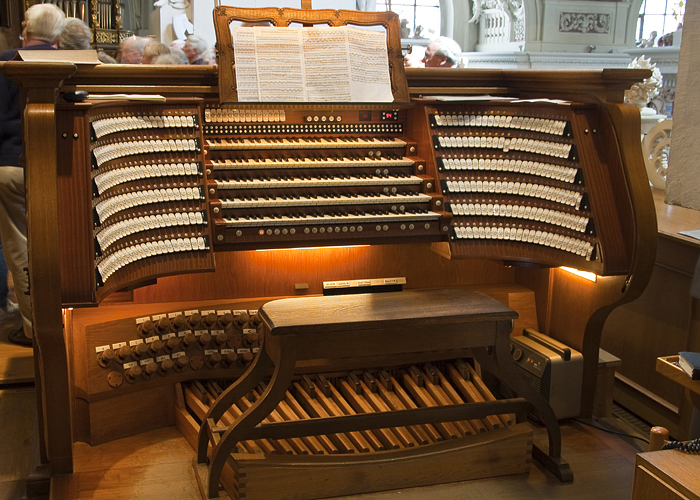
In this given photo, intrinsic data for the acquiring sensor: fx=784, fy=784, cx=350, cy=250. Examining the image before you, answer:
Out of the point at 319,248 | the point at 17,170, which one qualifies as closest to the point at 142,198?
the point at 319,248

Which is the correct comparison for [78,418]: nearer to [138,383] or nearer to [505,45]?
[138,383]

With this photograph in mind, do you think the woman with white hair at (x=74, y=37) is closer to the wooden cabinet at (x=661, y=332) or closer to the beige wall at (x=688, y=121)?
the wooden cabinet at (x=661, y=332)

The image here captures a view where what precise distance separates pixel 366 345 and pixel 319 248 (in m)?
1.07

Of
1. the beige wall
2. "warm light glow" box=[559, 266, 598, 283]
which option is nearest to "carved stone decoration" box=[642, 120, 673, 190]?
"warm light glow" box=[559, 266, 598, 283]

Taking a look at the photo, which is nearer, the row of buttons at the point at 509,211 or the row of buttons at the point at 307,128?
the row of buttons at the point at 509,211

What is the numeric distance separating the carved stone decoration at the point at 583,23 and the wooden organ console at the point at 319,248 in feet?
30.3

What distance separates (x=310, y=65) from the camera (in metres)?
3.59

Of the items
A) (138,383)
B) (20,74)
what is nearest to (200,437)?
(138,383)

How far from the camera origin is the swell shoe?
14.7 feet

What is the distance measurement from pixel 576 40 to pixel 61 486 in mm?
11464

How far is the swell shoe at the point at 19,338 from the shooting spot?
4.47m

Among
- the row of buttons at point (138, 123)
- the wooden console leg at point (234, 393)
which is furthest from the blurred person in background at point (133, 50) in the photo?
the wooden console leg at point (234, 393)

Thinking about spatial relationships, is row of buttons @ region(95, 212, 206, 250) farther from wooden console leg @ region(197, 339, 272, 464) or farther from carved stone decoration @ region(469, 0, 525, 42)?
carved stone decoration @ region(469, 0, 525, 42)

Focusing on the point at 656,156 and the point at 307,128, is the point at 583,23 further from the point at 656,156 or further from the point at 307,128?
the point at 307,128
